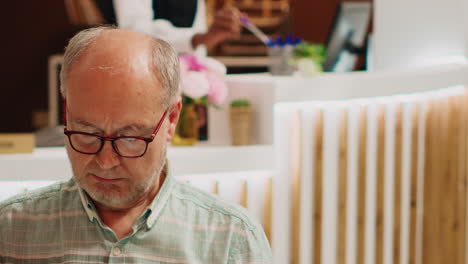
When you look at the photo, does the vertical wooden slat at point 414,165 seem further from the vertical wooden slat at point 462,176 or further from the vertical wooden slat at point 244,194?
the vertical wooden slat at point 244,194

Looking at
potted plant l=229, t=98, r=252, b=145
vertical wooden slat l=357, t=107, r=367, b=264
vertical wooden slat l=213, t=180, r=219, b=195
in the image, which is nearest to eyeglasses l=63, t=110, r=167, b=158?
vertical wooden slat l=213, t=180, r=219, b=195

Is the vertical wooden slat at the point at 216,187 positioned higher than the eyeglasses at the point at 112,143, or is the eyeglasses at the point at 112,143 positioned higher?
the eyeglasses at the point at 112,143

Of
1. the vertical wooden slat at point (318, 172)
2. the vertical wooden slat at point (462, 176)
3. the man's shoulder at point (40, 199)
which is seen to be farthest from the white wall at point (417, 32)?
the man's shoulder at point (40, 199)

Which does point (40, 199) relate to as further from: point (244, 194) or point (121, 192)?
point (244, 194)

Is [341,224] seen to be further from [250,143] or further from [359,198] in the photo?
[250,143]

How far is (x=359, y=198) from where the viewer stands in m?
2.72

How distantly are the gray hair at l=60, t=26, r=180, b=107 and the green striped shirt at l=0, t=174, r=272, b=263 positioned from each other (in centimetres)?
18

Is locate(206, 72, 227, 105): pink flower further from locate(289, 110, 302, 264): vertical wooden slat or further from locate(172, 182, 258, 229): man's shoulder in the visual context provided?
locate(172, 182, 258, 229): man's shoulder

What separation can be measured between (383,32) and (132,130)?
270 cm

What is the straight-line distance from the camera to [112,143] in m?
1.19

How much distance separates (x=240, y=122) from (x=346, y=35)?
0.96 metres

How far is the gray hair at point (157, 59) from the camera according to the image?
120 cm

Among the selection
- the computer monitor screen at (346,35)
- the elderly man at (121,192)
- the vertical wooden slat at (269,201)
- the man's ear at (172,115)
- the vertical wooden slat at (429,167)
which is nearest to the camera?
the elderly man at (121,192)

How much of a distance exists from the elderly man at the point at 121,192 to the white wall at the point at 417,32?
2368 mm
